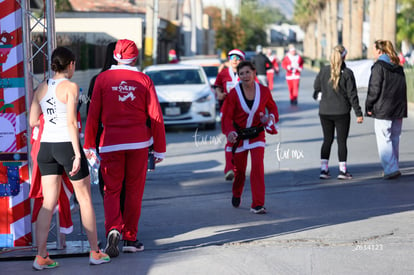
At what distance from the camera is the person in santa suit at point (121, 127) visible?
22.9 feet

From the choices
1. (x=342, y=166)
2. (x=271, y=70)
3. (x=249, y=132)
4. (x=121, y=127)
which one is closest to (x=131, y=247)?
(x=121, y=127)

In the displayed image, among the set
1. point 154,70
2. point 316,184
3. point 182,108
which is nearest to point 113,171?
point 316,184

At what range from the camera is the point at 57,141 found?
6512 millimetres

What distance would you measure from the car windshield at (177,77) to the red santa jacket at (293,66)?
5.77m

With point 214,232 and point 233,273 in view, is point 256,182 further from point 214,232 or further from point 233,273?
point 233,273

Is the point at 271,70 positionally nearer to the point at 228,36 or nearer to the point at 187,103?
the point at 187,103

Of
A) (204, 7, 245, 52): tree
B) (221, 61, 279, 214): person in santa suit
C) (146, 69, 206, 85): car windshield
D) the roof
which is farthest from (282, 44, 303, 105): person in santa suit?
(204, 7, 245, 52): tree

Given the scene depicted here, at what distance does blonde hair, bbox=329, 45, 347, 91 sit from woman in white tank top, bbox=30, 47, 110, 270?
5205 millimetres

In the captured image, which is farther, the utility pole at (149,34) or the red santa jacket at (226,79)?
the utility pole at (149,34)

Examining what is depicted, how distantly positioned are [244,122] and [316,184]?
2.36 metres

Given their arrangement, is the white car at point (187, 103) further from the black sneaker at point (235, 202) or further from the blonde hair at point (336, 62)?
the black sneaker at point (235, 202)

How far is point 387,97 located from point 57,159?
19.3ft

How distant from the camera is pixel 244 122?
9.10 m

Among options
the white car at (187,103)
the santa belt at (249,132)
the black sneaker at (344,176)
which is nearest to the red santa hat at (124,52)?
the santa belt at (249,132)
